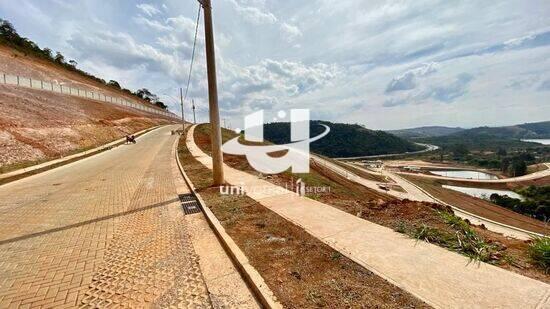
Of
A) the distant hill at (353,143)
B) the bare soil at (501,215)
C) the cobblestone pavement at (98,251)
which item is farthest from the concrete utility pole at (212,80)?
the distant hill at (353,143)

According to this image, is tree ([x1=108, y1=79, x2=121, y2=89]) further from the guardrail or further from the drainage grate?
the drainage grate

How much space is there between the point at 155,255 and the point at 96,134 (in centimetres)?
3148

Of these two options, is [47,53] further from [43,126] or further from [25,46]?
[43,126]

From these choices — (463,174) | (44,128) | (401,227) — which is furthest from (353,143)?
(401,227)

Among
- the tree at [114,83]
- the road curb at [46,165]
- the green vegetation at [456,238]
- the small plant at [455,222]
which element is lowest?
the road curb at [46,165]

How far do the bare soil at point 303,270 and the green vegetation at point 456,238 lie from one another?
1769 mm

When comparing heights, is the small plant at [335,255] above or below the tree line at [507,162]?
above

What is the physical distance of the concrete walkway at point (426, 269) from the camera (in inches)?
138

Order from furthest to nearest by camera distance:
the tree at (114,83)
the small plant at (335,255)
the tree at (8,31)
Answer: the tree at (114,83) → the tree at (8,31) → the small plant at (335,255)

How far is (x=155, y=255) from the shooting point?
535 cm

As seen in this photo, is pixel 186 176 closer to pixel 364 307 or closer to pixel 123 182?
pixel 123 182

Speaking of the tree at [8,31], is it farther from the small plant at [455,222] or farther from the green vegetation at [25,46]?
the small plant at [455,222]

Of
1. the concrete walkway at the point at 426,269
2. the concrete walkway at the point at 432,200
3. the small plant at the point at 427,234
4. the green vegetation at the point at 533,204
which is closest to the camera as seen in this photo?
the concrete walkway at the point at 426,269

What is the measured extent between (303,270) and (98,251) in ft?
13.5
